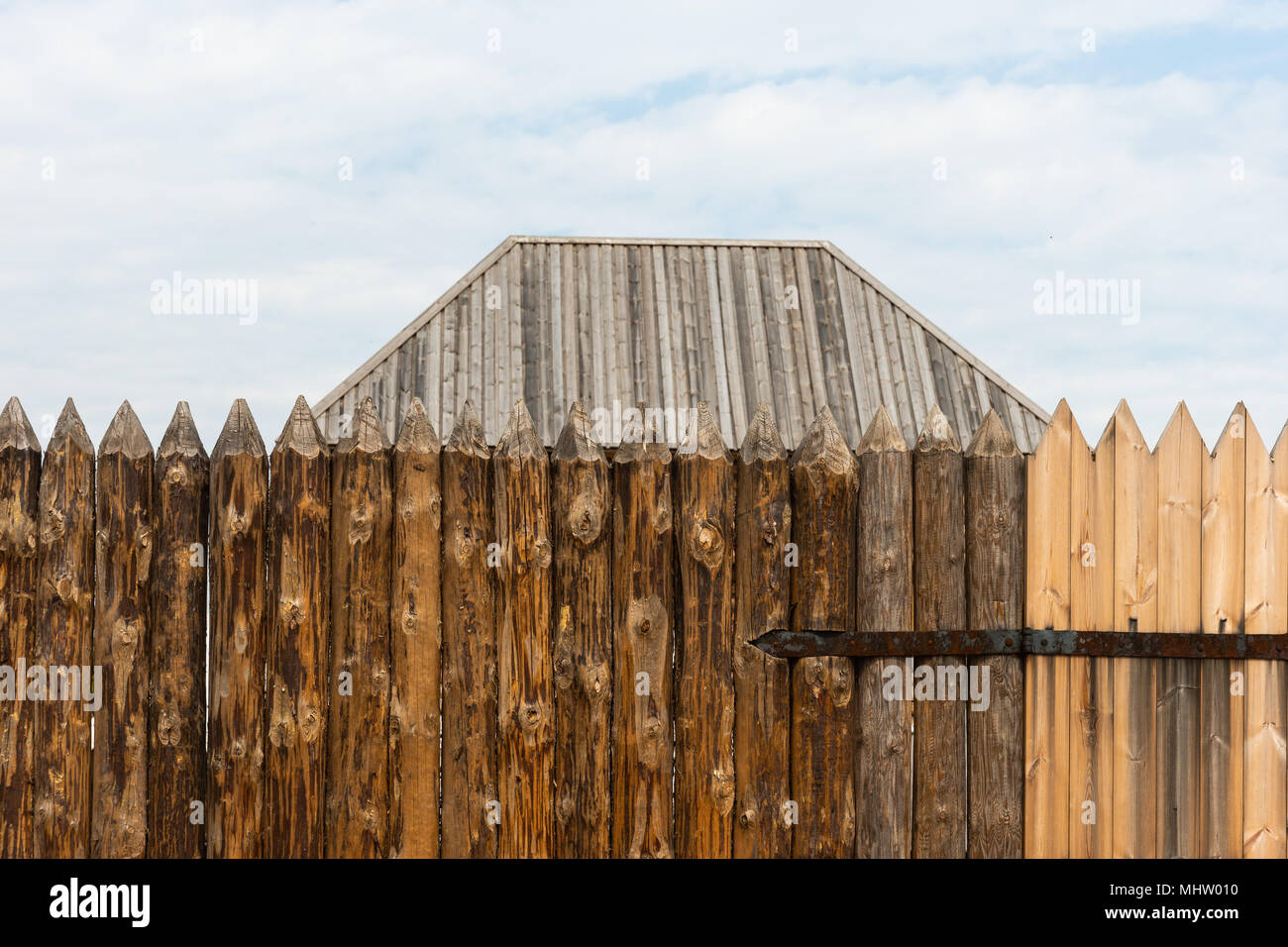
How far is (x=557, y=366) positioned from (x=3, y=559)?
10349 millimetres

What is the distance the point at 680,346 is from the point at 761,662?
36.5 feet

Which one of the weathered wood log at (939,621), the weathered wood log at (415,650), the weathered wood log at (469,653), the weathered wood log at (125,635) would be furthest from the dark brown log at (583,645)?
the weathered wood log at (125,635)

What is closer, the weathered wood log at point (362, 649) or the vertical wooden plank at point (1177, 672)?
the weathered wood log at point (362, 649)

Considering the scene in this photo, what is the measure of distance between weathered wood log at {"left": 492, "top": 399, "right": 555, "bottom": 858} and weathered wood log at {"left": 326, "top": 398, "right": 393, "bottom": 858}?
0.53 m

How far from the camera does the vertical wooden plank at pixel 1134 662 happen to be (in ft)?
18.2

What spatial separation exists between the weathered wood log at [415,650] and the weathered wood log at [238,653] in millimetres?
616

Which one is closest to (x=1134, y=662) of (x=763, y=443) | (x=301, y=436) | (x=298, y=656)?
(x=763, y=443)

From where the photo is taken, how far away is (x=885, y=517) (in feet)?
17.5

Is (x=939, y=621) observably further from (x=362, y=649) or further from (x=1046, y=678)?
(x=362, y=649)

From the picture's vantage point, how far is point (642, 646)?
17.1 ft

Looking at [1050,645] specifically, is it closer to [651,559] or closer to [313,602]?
[651,559]

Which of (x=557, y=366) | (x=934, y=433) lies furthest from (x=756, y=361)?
(x=934, y=433)

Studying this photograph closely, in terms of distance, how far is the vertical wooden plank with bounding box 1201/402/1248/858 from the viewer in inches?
221

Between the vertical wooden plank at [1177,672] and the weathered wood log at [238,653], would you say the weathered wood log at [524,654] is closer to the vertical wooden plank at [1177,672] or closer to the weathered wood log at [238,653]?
the weathered wood log at [238,653]
